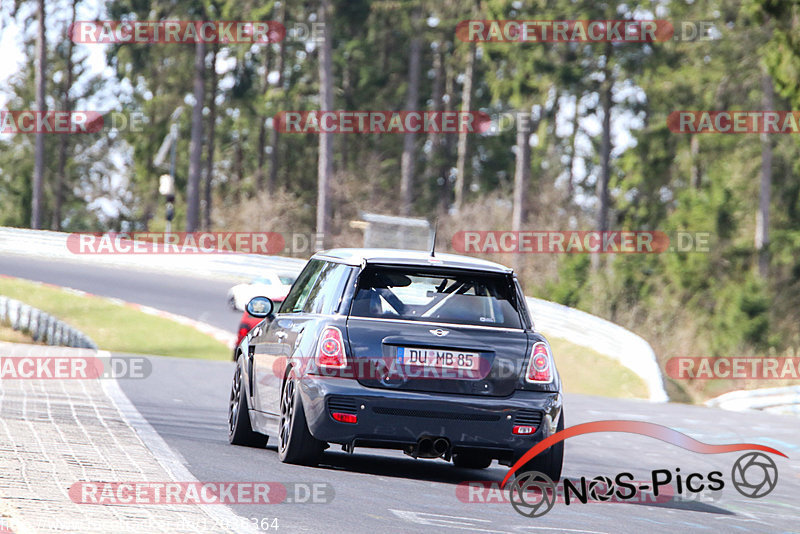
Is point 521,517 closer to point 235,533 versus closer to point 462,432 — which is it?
point 462,432

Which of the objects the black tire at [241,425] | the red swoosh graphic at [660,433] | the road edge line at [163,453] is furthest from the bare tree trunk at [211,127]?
the black tire at [241,425]

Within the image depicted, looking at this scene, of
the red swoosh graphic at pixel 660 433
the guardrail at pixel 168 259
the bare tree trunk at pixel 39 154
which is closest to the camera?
the red swoosh graphic at pixel 660 433

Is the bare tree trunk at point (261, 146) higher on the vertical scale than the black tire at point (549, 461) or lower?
higher

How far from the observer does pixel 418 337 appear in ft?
28.9

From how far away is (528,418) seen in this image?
881 cm

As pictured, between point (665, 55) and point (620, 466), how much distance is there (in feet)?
A: 119

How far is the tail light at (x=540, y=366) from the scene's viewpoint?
29.2ft

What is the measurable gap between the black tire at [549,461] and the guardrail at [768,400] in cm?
1374

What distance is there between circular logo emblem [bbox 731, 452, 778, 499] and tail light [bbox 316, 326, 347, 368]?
3922 mm

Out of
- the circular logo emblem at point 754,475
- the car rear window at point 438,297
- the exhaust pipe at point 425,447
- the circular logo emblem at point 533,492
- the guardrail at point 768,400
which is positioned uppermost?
the car rear window at point 438,297

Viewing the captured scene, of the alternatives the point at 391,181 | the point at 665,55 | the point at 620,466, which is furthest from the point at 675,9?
the point at 620,466

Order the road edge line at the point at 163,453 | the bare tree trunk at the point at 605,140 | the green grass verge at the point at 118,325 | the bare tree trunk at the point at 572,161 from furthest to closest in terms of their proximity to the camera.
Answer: the bare tree trunk at the point at 572,161 < the bare tree trunk at the point at 605,140 < the green grass verge at the point at 118,325 < the road edge line at the point at 163,453

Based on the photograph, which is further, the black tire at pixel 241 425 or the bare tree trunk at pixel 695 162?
the bare tree trunk at pixel 695 162

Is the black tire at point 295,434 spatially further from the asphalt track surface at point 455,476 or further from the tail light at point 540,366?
the tail light at point 540,366
